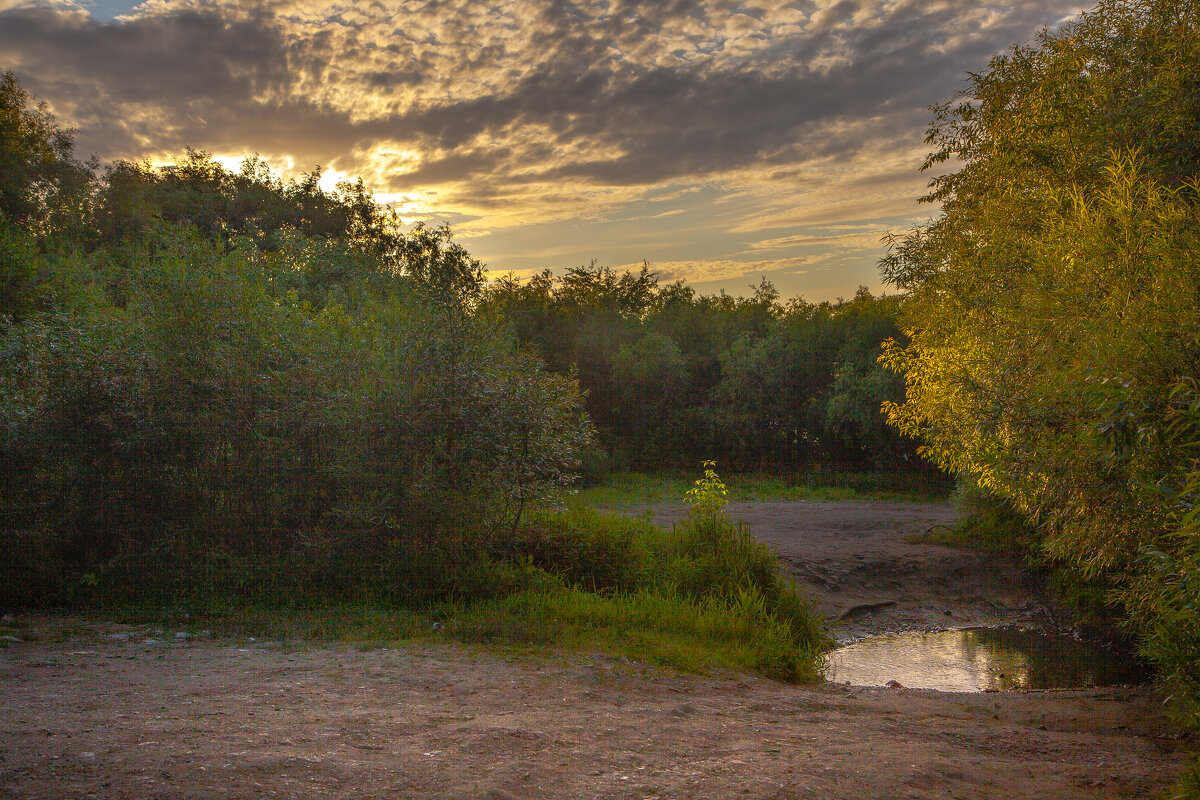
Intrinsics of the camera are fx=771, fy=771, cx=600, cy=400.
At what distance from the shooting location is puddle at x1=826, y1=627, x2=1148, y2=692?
9.80 metres

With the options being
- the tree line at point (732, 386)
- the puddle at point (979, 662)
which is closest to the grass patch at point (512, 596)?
the puddle at point (979, 662)

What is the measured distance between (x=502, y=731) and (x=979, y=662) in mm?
8282

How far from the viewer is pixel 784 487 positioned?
26.3 metres

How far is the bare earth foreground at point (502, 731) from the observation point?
4133mm

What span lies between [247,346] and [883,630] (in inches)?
409

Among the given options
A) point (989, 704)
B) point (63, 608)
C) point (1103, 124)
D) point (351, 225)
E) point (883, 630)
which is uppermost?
point (351, 225)

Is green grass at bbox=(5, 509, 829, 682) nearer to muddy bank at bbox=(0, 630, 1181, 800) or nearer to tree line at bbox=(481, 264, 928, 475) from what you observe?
muddy bank at bbox=(0, 630, 1181, 800)

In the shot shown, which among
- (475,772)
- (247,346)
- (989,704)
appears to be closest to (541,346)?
(247,346)

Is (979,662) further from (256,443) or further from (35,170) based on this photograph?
(35,170)

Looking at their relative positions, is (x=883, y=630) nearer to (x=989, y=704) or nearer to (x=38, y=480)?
(x=989, y=704)

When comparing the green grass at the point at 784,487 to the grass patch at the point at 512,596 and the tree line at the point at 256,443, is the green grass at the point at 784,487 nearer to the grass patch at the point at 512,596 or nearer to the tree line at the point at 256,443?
the grass patch at the point at 512,596

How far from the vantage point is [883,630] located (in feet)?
40.4

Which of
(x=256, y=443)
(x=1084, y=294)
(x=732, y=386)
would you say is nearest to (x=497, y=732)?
(x=256, y=443)

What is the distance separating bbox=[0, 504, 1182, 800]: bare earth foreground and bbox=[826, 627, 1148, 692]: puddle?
1.47 metres
